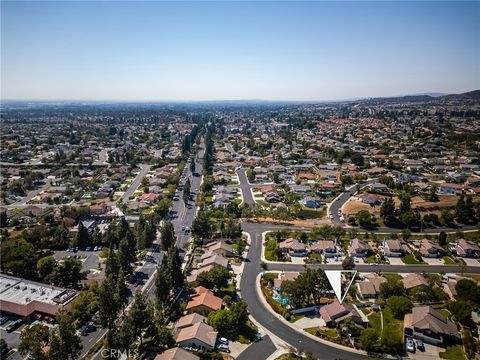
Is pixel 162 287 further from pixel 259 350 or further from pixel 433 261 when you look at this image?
pixel 433 261

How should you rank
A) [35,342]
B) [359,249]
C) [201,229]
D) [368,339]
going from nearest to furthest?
[35,342]
[368,339]
[359,249]
[201,229]

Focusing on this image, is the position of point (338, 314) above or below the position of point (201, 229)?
below

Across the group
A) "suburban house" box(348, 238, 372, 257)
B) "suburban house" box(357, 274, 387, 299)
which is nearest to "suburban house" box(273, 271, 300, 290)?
"suburban house" box(357, 274, 387, 299)

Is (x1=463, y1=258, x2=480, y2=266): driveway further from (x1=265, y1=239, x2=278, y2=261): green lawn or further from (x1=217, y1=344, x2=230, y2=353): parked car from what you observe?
(x1=217, y1=344, x2=230, y2=353): parked car

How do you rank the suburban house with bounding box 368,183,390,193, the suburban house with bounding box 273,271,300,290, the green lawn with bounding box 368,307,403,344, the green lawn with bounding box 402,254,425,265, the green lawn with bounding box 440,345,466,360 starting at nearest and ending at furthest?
1. the green lawn with bounding box 440,345,466,360
2. the green lawn with bounding box 368,307,403,344
3. the suburban house with bounding box 273,271,300,290
4. the green lawn with bounding box 402,254,425,265
5. the suburban house with bounding box 368,183,390,193

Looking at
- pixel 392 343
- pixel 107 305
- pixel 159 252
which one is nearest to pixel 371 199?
pixel 392 343

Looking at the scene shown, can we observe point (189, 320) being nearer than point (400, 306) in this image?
Yes

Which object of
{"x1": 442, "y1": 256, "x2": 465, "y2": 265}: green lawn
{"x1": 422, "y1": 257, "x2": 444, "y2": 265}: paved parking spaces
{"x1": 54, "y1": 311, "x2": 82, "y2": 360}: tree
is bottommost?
{"x1": 422, "y1": 257, "x2": 444, "y2": 265}: paved parking spaces
